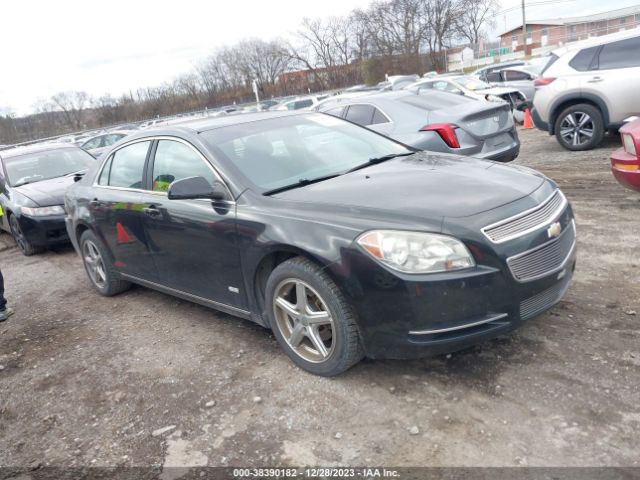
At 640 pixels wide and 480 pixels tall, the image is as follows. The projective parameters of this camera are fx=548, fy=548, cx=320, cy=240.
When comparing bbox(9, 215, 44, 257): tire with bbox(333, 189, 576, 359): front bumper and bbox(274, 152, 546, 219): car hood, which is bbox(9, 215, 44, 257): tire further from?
bbox(333, 189, 576, 359): front bumper

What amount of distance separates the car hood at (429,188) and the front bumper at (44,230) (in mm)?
5257

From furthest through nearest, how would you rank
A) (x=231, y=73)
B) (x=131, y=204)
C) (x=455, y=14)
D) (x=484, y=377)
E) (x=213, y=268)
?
(x=231, y=73) < (x=455, y=14) < (x=131, y=204) < (x=213, y=268) < (x=484, y=377)

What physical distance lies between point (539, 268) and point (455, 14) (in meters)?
72.8

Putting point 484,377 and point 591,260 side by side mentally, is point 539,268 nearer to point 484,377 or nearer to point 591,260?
point 484,377

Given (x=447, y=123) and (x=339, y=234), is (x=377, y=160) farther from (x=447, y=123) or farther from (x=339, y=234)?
(x=447, y=123)

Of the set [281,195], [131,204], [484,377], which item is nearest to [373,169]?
[281,195]

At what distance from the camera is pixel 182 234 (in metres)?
4.04

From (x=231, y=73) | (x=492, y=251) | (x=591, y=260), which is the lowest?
(x=591, y=260)

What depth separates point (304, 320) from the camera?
11.0 ft

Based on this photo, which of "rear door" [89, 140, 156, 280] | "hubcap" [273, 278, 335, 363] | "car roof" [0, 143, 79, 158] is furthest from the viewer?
"car roof" [0, 143, 79, 158]

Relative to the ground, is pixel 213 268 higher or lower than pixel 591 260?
higher

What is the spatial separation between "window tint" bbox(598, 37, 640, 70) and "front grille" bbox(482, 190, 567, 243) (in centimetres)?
680

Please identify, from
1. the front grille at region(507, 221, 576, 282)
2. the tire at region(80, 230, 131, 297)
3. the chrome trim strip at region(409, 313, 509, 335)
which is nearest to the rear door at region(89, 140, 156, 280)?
the tire at region(80, 230, 131, 297)

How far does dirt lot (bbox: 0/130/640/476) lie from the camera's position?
2.68 m
